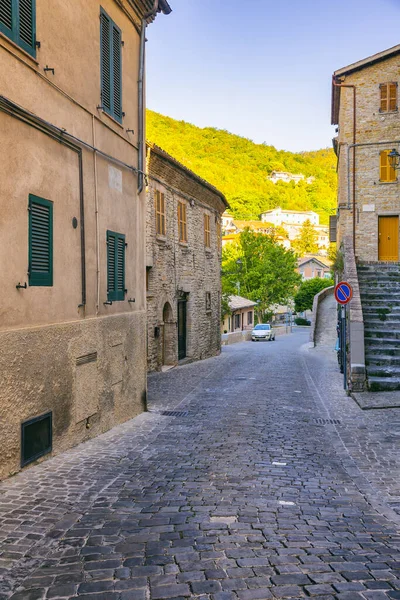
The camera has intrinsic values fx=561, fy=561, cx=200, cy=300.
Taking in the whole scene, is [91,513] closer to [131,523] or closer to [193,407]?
[131,523]

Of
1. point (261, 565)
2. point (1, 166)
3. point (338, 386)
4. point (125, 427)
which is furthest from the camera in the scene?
point (338, 386)

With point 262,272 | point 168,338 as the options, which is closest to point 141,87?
point 168,338

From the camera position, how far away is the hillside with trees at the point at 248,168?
141375mm

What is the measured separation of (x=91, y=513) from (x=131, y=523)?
0.56m

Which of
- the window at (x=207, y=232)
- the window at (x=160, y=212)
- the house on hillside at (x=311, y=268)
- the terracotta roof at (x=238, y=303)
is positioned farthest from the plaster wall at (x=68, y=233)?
the house on hillside at (x=311, y=268)

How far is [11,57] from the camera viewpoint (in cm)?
A: 671

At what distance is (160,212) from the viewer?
18750mm

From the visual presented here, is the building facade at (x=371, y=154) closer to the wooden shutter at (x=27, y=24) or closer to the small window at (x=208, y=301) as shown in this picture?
the small window at (x=208, y=301)

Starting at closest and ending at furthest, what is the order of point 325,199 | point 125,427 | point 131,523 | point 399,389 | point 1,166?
1. point 131,523
2. point 1,166
3. point 125,427
4. point 399,389
5. point 325,199

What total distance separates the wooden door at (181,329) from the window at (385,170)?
9681 millimetres

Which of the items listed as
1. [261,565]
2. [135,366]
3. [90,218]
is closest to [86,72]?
[90,218]

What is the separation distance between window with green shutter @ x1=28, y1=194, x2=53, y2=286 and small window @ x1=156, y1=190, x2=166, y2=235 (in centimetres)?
1087

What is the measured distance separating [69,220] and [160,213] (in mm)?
10509

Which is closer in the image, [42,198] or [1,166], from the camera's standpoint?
[1,166]
